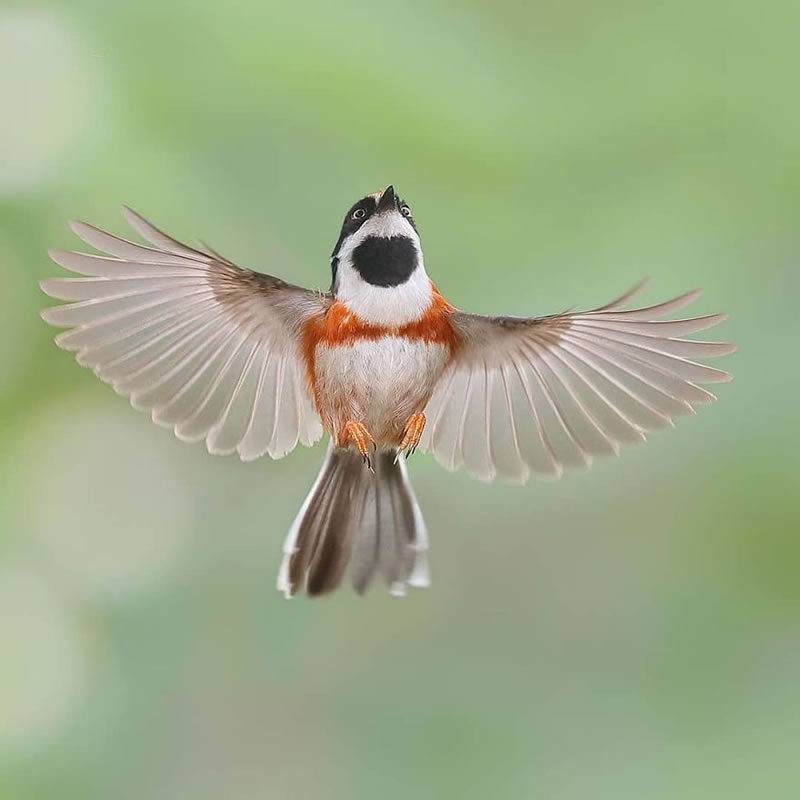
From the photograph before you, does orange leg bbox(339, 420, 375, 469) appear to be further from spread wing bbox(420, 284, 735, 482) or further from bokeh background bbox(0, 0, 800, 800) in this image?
bokeh background bbox(0, 0, 800, 800)

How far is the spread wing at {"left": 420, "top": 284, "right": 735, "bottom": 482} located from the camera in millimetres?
1770

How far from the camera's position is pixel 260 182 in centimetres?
239

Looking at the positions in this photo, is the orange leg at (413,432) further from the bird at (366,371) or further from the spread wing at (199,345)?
the spread wing at (199,345)

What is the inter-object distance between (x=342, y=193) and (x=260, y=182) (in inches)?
6.3

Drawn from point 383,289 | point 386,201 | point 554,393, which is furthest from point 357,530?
point 386,201

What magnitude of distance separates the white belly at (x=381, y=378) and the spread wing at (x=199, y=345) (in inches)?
2.9

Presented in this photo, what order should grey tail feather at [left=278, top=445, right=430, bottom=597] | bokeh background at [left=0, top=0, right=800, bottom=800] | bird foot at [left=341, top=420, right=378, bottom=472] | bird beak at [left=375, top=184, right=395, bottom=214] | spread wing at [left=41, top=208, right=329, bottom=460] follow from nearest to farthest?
bird beak at [left=375, top=184, right=395, bottom=214]
bird foot at [left=341, top=420, right=378, bottom=472]
spread wing at [left=41, top=208, right=329, bottom=460]
grey tail feather at [left=278, top=445, right=430, bottom=597]
bokeh background at [left=0, top=0, right=800, bottom=800]

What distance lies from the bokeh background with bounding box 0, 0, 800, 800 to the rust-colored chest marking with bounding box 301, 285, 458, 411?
479 mm

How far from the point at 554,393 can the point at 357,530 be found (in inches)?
14.2

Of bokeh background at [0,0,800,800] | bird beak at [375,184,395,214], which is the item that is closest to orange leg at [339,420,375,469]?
bird beak at [375,184,395,214]

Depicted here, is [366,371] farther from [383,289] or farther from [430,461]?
[430,461]

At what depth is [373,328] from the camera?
5.57ft

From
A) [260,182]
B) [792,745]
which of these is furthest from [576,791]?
[260,182]

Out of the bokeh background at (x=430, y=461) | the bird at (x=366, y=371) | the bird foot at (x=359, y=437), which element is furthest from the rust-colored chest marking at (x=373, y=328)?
the bokeh background at (x=430, y=461)
